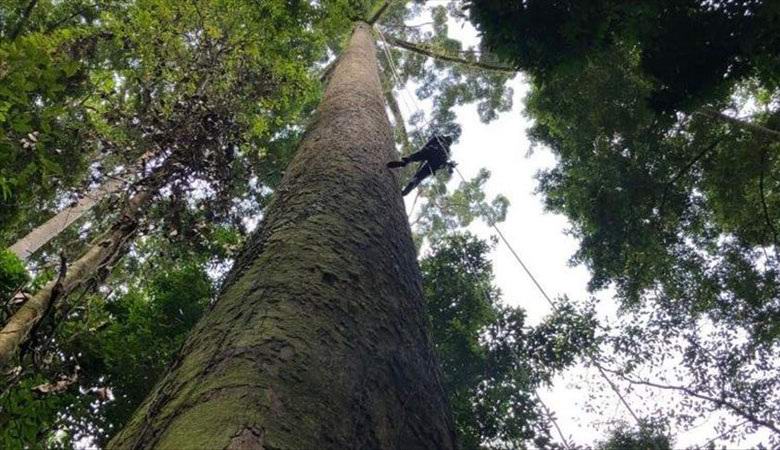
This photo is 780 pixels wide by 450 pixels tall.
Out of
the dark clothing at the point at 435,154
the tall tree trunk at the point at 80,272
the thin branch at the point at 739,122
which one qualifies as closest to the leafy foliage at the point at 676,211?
the thin branch at the point at 739,122

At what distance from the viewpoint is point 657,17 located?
379cm

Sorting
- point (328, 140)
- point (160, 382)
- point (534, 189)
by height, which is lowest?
point (160, 382)

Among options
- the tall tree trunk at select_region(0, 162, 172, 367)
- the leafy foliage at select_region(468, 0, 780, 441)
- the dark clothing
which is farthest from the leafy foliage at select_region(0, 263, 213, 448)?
the leafy foliage at select_region(468, 0, 780, 441)

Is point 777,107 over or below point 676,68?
over

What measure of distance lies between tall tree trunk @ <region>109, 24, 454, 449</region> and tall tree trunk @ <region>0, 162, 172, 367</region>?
1659 mm

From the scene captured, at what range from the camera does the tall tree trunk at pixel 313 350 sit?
1228 millimetres

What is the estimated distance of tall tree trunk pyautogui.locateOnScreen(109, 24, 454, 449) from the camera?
123 cm

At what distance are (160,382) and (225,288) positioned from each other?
0.47 meters

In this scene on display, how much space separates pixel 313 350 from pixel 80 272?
3.43 m

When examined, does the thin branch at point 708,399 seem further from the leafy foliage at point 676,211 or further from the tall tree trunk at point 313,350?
the tall tree trunk at point 313,350

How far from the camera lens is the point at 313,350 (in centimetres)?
150

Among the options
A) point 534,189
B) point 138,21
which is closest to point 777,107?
point 534,189

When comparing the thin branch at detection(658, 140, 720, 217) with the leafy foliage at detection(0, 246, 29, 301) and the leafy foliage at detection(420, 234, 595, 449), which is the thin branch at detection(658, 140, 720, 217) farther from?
the leafy foliage at detection(0, 246, 29, 301)

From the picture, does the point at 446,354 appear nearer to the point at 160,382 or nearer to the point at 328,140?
the point at 328,140
